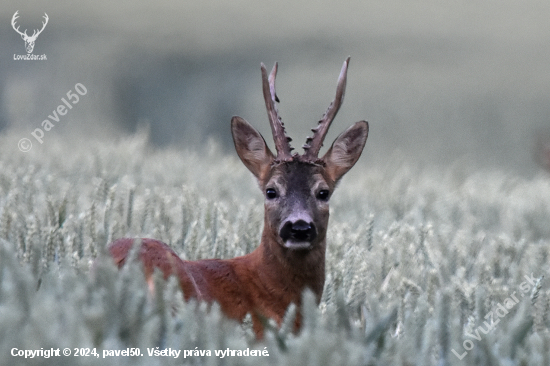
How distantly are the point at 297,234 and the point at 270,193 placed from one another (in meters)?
0.35

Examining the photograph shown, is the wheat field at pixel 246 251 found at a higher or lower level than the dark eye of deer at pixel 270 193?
lower

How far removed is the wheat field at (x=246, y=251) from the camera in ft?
6.19

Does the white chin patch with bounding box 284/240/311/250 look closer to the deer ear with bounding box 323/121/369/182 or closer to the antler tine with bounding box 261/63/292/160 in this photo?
the antler tine with bounding box 261/63/292/160

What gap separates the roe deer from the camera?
3.12 meters

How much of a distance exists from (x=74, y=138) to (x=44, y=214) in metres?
4.10

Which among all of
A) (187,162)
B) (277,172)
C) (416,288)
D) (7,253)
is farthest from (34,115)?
(7,253)

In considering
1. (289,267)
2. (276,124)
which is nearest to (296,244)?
(289,267)

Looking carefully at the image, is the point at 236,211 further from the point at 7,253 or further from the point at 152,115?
the point at 152,115

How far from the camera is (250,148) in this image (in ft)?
13.4

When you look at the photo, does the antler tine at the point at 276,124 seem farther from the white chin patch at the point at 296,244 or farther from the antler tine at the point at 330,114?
the white chin patch at the point at 296,244

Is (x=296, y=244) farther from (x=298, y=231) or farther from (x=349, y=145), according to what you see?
(x=349, y=145)

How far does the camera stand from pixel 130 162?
7.07 m

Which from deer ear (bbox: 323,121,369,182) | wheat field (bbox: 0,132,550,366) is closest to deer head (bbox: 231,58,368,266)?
deer ear (bbox: 323,121,369,182)

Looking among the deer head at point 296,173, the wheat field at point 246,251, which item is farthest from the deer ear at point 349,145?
the wheat field at point 246,251
